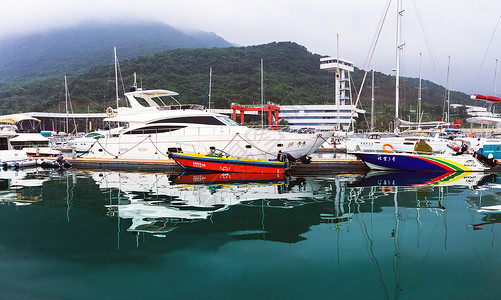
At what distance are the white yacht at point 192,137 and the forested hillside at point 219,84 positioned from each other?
61281mm

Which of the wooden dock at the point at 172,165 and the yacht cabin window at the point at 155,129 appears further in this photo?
the yacht cabin window at the point at 155,129

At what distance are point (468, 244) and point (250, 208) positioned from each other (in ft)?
15.1

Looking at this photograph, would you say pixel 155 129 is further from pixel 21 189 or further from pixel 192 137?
pixel 21 189

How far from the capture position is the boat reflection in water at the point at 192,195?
7594 mm

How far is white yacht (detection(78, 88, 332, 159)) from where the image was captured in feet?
54.7

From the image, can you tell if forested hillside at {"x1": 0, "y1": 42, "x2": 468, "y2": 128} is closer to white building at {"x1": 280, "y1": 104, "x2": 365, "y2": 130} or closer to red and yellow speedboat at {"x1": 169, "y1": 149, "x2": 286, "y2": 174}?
white building at {"x1": 280, "y1": 104, "x2": 365, "y2": 130}

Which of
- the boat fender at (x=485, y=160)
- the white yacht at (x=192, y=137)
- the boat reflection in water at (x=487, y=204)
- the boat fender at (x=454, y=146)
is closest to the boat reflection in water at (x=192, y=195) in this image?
the white yacht at (x=192, y=137)

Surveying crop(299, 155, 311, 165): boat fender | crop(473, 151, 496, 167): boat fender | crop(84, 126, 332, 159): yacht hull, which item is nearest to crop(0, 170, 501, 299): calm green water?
crop(299, 155, 311, 165): boat fender

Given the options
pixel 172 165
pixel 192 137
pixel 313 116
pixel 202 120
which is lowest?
pixel 172 165

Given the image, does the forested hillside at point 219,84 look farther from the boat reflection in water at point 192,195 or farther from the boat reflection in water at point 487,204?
the boat reflection in water at point 487,204

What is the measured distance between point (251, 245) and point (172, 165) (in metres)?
12.2

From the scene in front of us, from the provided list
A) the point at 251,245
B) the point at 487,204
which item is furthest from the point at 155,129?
the point at 487,204

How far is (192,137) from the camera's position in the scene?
17.2 metres

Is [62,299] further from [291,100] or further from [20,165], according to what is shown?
[291,100]
